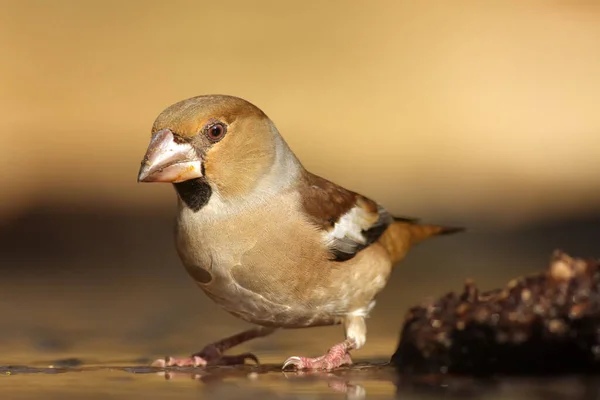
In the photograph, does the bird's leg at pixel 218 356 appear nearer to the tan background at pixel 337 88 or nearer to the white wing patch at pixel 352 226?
the white wing patch at pixel 352 226

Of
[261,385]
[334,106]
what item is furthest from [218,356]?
[334,106]

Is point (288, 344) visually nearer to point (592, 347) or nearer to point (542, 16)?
point (592, 347)

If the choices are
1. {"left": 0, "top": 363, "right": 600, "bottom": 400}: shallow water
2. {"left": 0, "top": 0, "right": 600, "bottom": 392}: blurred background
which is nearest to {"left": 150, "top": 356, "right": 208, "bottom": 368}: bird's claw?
{"left": 0, "top": 363, "right": 600, "bottom": 400}: shallow water

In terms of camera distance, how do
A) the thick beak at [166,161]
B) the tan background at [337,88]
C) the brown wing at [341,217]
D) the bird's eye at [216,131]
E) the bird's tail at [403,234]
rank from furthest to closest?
the tan background at [337,88] < the bird's tail at [403,234] < the brown wing at [341,217] < the bird's eye at [216,131] < the thick beak at [166,161]

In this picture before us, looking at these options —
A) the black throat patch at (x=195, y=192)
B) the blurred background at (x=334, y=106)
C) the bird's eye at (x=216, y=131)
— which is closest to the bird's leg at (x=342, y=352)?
the black throat patch at (x=195, y=192)

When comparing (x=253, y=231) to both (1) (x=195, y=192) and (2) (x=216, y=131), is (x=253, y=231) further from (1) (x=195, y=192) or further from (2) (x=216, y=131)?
(2) (x=216, y=131)

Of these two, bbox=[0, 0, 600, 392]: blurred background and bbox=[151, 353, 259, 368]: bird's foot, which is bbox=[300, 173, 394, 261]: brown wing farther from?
bbox=[0, 0, 600, 392]: blurred background
